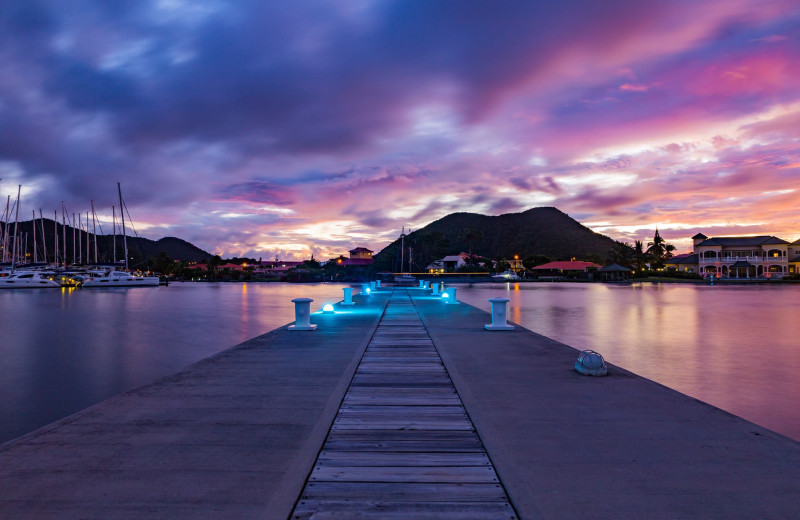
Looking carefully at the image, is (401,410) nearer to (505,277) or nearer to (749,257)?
(505,277)

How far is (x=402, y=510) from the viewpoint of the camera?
130 inches

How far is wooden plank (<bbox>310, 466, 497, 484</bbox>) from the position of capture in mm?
3770

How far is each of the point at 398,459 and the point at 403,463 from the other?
9 cm

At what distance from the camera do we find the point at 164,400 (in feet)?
20.3

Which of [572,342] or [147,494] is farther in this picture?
[572,342]

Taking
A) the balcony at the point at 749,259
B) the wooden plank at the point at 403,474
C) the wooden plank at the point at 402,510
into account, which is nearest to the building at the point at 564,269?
the balcony at the point at 749,259

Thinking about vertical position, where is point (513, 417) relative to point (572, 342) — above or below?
above

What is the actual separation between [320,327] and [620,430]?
423 inches

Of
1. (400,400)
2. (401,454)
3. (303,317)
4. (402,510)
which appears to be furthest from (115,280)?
(402,510)

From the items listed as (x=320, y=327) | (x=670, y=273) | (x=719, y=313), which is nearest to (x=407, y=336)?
(x=320, y=327)

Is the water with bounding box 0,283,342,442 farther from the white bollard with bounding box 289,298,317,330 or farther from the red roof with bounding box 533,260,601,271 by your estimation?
the red roof with bounding box 533,260,601,271

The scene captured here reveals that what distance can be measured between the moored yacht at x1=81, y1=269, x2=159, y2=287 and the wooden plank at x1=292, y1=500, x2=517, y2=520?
83.3 meters

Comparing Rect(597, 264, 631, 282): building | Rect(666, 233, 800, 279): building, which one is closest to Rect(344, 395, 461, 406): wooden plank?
Rect(666, 233, 800, 279): building

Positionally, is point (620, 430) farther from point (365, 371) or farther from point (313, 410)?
point (365, 371)
